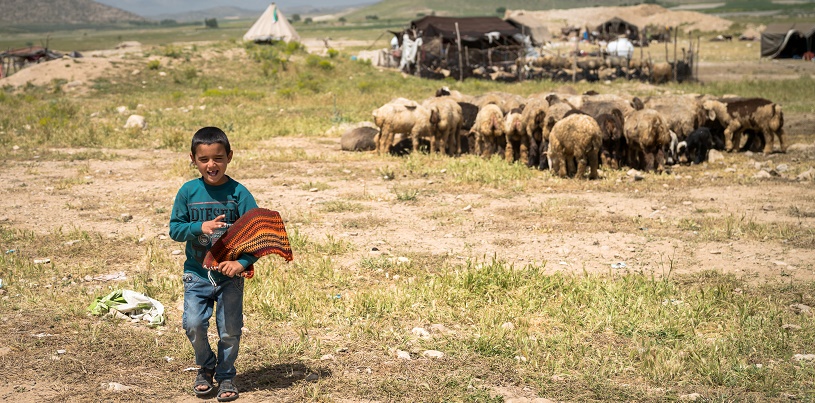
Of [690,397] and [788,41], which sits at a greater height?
[788,41]

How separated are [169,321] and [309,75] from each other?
24.3 meters

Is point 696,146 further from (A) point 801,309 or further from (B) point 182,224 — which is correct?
(B) point 182,224

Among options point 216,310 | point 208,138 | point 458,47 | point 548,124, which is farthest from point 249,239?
point 458,47

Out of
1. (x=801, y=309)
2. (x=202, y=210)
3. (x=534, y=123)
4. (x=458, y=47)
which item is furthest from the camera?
(x=458, y=47)

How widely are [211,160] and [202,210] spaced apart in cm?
33

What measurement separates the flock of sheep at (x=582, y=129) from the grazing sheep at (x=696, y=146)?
0.02 m

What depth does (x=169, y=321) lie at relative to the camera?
634 centimetres

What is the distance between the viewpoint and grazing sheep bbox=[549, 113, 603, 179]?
11.9 m

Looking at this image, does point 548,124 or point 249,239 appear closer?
point 249,239

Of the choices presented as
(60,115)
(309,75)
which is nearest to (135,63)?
(309,75)

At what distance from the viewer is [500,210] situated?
10.3m

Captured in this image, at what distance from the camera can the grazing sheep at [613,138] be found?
1305 cm

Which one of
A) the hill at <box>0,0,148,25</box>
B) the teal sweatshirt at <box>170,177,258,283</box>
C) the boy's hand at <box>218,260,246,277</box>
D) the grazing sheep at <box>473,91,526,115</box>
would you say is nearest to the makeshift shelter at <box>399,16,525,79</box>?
the grazing sheep at <box>473,91,526,115</box>

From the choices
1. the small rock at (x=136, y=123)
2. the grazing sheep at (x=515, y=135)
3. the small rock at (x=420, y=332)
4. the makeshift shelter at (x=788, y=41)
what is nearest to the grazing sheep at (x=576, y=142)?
the grazing sheep at (x=515, y=135)
